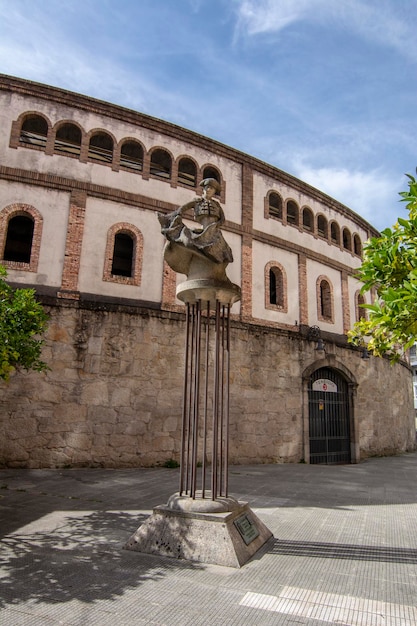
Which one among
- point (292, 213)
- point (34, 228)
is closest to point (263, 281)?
point (292, 213)

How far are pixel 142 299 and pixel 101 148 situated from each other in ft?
16.2

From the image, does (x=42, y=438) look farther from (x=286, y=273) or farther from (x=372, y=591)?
(x=286, y=273)

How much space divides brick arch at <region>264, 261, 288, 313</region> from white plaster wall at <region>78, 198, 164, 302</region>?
12.5 feet

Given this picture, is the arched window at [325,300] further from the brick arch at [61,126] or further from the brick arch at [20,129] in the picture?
the brick arch at [20,129]

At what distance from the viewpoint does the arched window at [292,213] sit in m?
15.9

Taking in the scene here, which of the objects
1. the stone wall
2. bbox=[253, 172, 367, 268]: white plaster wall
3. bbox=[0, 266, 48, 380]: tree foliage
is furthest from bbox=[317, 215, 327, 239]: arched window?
bbox=[0, 266, 48, 380]: tree foliage

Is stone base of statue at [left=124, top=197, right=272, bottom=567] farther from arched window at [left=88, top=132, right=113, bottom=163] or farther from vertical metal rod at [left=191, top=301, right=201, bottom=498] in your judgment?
arched window at [left=88, top=132, right=113, bottom=163]

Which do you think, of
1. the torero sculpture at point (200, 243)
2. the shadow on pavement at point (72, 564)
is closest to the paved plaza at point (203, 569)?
the shadow on pavement at point (72, 564)

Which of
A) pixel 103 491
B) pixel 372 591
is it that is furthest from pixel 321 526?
pixel 103 491

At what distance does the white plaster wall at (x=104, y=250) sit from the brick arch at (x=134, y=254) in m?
0.09

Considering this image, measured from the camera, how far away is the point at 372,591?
3.61 meters

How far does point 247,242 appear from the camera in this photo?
1398cm

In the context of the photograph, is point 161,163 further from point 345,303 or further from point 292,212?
point 345,303

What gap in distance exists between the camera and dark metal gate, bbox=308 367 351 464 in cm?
1394
